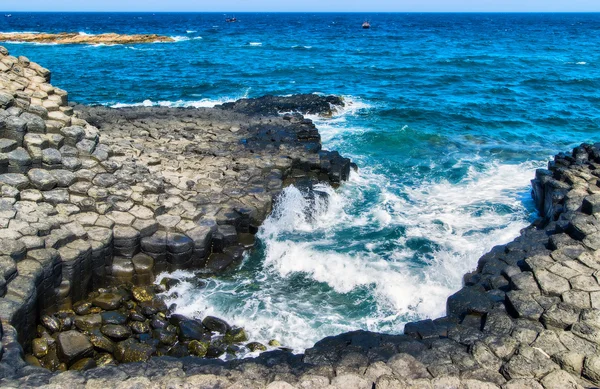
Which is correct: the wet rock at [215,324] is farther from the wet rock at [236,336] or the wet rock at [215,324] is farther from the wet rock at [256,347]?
the wet rock at [256,347]

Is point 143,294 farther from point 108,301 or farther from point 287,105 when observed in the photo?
point 287,105

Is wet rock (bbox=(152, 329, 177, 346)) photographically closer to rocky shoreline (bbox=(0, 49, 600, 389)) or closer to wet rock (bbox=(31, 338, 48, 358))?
rocky shoreline (bbox=(0, 49, 600, 389))

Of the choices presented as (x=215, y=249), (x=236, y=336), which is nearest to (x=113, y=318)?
(x=236, y=336)

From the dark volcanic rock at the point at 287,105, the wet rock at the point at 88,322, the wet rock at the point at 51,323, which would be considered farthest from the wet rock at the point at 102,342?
the dark volcanic rock at the point at 287,105

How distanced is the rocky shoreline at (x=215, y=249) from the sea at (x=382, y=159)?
972mm

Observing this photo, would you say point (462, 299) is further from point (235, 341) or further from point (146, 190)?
point (146, 190)

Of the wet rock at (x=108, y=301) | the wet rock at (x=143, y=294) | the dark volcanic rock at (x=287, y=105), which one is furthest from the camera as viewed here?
the dark volcanic rock at (x=287, y=105)

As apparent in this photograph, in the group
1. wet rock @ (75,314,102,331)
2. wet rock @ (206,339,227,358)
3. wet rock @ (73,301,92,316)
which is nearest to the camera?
wet rock @ (206,339,227,358)

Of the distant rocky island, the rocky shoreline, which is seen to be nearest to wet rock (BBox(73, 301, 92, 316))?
the rocky shoreline

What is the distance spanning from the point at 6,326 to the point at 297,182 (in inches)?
360

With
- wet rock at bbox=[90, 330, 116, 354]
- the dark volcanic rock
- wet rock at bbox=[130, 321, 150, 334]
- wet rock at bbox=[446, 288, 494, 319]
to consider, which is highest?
the dark volcanic rock

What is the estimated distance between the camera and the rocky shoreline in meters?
7.26

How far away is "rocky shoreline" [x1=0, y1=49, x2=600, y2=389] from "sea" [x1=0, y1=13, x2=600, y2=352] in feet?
3.19

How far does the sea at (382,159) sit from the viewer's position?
10898 mm
